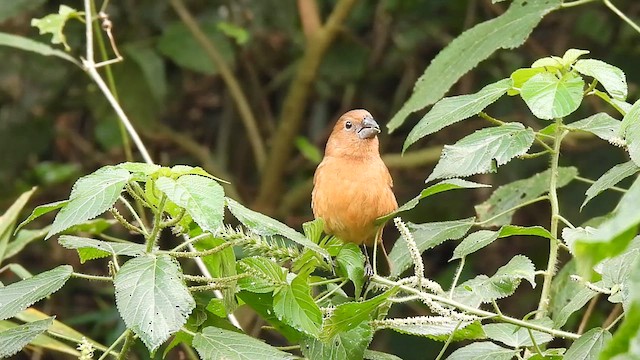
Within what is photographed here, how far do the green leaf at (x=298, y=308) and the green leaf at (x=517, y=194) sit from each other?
875 mm

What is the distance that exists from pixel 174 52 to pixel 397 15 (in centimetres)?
109

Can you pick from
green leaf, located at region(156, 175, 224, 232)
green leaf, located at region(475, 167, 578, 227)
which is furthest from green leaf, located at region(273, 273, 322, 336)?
green leaf, located at region(475, 167, 578, 227)

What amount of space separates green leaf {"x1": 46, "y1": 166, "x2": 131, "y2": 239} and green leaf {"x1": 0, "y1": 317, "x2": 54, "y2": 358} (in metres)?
0.25

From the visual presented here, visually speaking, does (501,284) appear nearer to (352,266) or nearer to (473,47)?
(352,266)

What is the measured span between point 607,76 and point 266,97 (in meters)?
3.60

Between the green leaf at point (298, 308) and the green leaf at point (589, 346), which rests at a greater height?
the green leaf at point (298, 308)

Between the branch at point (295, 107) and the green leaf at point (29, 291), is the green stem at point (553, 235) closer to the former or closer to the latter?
the green leaf at point (29, 291)

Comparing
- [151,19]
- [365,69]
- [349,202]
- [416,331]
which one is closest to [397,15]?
[365,69]

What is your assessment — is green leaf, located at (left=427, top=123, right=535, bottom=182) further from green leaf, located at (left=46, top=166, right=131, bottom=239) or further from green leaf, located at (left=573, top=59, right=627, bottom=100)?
green leaf, located at (left=46, top=166, right=131, bottom=239)

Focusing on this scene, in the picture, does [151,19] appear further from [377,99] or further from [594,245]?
[594,245]

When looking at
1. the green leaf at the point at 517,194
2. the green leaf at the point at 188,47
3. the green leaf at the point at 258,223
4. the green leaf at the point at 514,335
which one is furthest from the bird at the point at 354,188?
the green leaf at the point at 188,47

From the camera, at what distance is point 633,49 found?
457cm

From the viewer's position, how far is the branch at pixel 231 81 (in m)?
4.49

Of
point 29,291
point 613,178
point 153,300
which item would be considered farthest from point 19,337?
point 613,178
